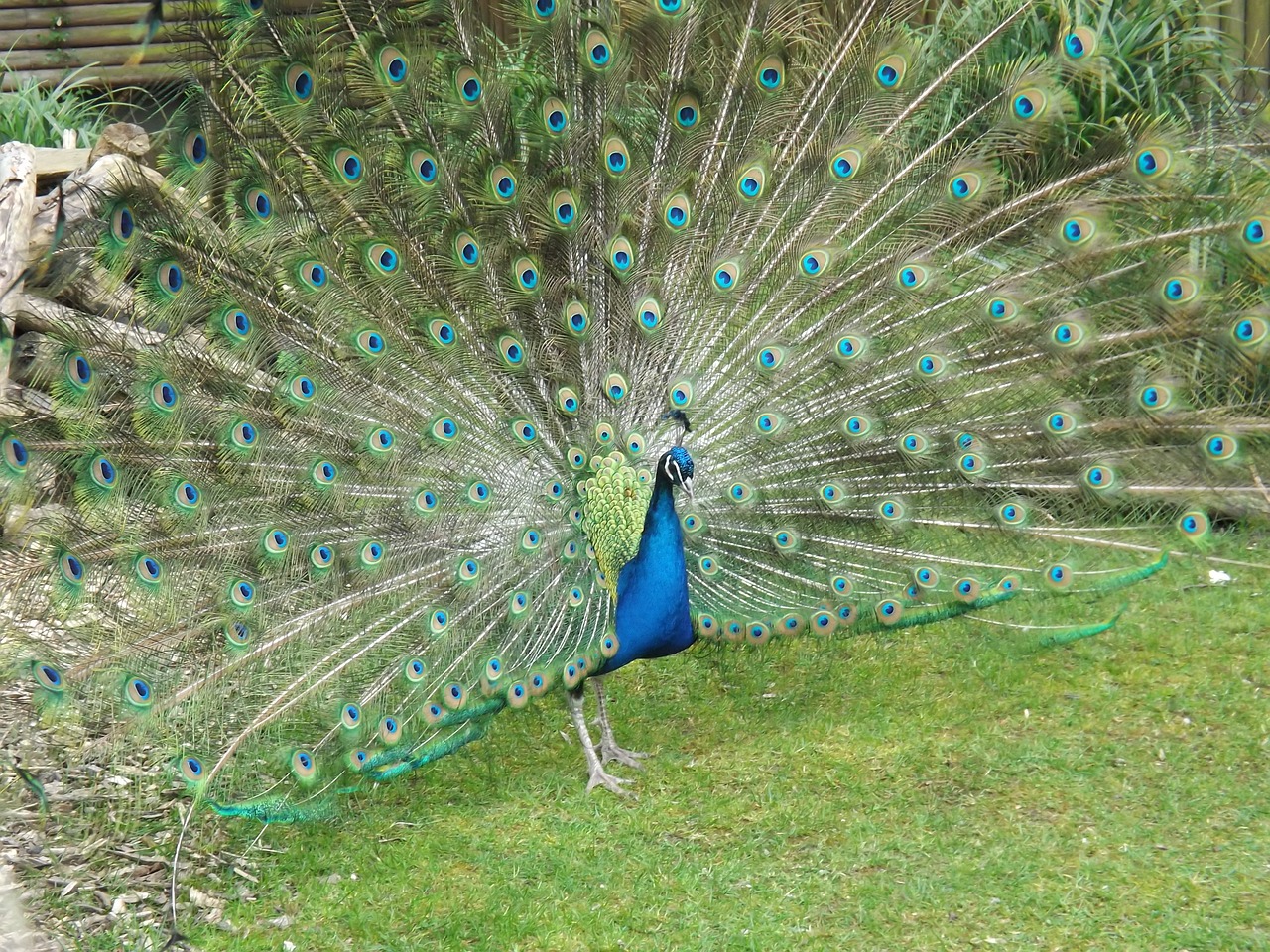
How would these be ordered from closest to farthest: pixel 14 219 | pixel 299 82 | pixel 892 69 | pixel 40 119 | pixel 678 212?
1. pixel 299 82
2. pixel 892 69
3. pixel 678 212
4. pixel 14 219
5. pixel 40 119

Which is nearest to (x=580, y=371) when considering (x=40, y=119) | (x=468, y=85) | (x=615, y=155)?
(x=615, y=155)

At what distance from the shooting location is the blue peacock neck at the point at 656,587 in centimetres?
419

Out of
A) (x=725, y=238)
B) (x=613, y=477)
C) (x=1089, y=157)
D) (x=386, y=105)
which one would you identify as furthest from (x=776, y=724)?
(x=386, y=105)

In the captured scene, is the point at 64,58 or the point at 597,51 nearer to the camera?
the point at 597,51

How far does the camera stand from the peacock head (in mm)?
3951

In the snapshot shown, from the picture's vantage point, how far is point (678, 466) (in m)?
3.96

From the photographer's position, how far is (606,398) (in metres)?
4.33

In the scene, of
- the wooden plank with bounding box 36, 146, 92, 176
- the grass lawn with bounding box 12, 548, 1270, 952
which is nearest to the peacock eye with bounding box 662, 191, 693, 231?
the grass lawn with bounding box 12, 548, 1270, 952

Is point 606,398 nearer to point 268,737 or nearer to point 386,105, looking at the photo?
point 386,105

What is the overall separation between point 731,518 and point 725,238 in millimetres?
1039

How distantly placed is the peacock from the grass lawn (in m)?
0.41

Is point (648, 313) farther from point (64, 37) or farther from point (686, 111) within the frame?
point (64, 37)

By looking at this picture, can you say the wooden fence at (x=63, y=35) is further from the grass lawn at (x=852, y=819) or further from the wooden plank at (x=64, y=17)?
the grass lawn at (x=852, y=819)

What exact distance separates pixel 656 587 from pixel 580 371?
0.82 metres
